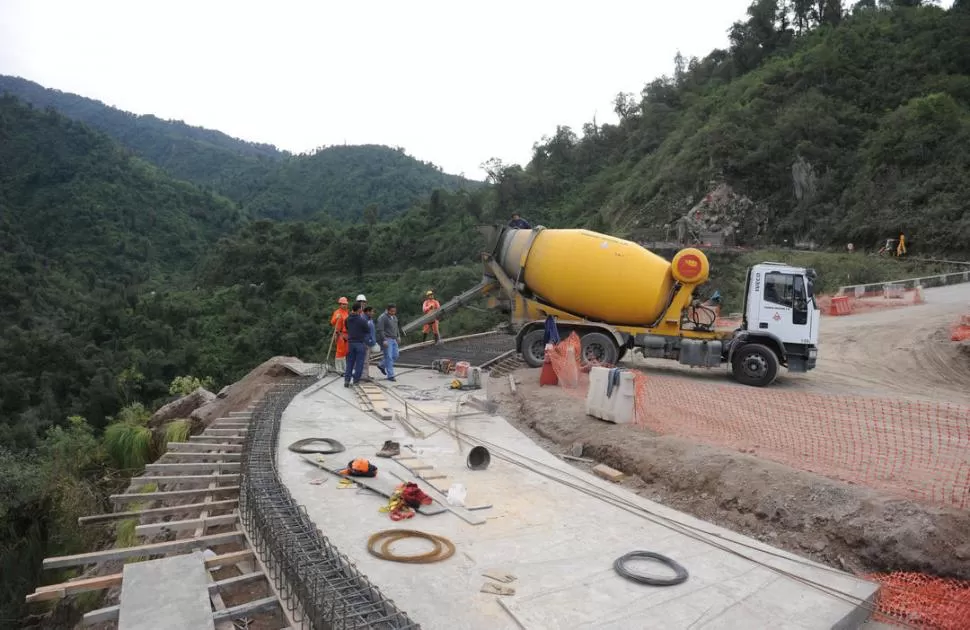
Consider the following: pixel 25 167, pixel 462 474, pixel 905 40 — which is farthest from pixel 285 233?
pixel 462 474

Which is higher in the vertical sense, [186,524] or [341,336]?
[341,336]

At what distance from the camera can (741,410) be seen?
9.16m

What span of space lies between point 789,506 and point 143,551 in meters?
5.26

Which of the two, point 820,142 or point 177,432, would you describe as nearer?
point 177,432

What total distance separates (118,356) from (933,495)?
Answer: 146 ft

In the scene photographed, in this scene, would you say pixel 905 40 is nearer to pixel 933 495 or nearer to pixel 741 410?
pixel 741 410

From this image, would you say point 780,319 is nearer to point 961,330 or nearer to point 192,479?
point 961,330

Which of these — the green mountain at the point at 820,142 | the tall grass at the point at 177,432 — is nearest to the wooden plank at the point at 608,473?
the tall grass at the point at 177,432

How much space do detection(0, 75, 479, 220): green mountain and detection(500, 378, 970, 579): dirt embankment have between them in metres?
95.8

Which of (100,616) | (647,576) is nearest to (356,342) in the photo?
(100,616)

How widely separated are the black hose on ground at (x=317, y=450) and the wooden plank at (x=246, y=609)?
3320 millimetres

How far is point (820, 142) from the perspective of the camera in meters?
39.5

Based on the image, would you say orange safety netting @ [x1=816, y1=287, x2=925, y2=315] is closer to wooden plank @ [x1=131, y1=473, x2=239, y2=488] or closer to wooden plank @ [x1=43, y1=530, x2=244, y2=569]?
wooden plank @ [x1=131, y1=473, x2=239, y2=488]

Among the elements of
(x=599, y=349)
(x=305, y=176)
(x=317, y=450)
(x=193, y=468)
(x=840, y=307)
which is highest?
(x=305, y=176)
